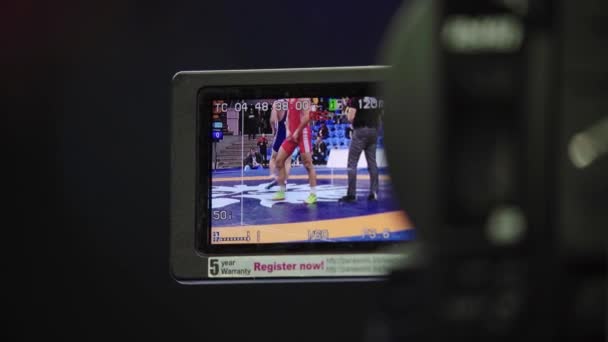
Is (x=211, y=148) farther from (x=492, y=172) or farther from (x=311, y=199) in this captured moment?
(x=492, y=172)

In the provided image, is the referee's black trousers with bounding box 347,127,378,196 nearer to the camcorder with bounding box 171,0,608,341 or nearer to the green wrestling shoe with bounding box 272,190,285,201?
the green wrestling shoe with bounding box 272,190,285,201

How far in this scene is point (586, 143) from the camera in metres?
0.44

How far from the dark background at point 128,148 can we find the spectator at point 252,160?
16cm

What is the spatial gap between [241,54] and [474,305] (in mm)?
1159

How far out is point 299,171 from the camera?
1.46 meters

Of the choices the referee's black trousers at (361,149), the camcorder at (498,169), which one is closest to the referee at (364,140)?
the referee's black trousers at (361,149)

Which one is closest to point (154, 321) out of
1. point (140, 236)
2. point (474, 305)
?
point (140, 236)

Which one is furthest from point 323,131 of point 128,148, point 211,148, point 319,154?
point 128,148

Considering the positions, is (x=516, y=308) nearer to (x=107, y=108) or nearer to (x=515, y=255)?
(x=515, y=255)

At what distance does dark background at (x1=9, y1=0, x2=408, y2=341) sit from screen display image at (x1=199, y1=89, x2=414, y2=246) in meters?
0.09

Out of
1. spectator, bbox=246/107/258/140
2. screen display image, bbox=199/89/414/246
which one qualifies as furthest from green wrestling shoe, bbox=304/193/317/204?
spectator, bbox=246/107/258/140

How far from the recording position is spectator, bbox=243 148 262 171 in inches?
57.8

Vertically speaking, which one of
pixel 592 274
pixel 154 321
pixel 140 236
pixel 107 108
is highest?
pixel 107 108

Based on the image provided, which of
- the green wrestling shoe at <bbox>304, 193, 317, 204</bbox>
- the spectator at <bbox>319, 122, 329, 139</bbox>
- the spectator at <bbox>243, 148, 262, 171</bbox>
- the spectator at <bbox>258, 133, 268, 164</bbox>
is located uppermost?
the spectator at <bbox>319, 122, 329, 139</bbox>
